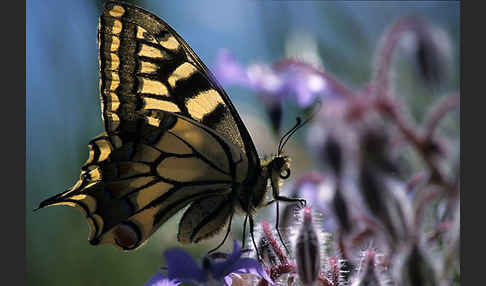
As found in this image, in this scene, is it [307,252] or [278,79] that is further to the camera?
[278,79]

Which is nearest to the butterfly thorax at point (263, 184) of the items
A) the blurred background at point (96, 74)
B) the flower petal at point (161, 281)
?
the flower petal at point (161, 281)

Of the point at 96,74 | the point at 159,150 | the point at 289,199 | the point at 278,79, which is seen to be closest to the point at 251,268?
the point at 289,199

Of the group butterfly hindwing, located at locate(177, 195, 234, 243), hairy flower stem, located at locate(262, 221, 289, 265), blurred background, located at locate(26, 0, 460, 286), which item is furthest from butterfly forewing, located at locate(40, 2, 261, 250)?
blurred background, located at locate(26, 0, 460, 286)

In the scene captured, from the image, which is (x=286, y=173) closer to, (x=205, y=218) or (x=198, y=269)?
(x=205, y=218)

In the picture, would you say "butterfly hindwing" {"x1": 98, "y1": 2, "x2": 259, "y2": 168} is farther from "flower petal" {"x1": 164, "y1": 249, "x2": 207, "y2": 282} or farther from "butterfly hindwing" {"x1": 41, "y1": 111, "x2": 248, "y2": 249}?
"flower petal" {"x1": 164, "y1": 249, "x2": 207, "y2": 282}

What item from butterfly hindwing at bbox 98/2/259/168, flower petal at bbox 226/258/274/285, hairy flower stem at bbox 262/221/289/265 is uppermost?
butterfly hindwing at bbox 98/2/259/168

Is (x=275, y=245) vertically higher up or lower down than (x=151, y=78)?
lower down
